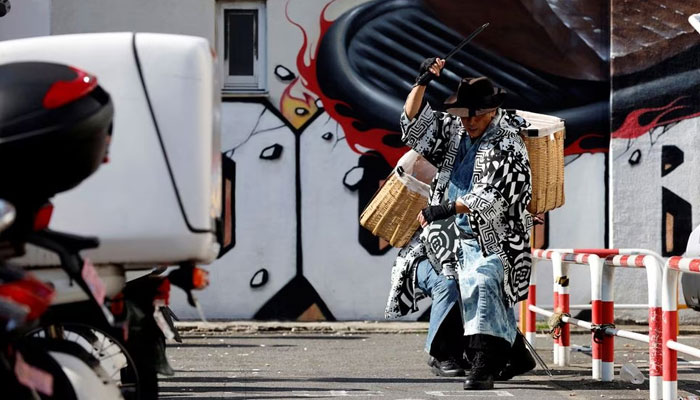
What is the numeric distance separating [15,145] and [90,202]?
786mm

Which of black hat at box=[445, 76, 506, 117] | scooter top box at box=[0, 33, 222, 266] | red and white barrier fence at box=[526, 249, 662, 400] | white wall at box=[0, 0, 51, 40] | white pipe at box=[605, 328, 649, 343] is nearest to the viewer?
scooter top box at box=[0, 33, 222, 266]

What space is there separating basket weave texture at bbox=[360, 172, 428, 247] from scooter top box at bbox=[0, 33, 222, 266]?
182 inches

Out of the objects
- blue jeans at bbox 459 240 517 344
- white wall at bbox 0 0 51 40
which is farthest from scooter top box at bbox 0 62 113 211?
white wall at bbox 0 0 51 40

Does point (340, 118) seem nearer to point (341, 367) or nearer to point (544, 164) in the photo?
point (341, 367)

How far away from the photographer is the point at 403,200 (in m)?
9.62

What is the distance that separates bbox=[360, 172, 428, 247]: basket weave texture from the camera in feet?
31.5

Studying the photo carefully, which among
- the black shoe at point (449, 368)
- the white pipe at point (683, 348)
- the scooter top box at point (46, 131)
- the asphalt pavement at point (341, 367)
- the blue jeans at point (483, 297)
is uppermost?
the scooter top box at point (46, 131)

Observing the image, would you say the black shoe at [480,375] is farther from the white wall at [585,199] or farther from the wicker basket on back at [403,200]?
the white wall at [585,199]

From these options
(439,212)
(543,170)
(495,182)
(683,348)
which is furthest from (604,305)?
(683,348)

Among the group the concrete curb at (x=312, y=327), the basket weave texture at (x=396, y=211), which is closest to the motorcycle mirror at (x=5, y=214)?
the basket weave texture at (x=396, y=211)

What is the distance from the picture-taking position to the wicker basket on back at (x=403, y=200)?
31.4 feet

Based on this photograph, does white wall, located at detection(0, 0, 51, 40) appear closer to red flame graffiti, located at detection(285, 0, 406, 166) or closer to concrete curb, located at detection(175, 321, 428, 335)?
red flame graffiti, located at detection(285, 0, 406, 166)

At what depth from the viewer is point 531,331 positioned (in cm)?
1079

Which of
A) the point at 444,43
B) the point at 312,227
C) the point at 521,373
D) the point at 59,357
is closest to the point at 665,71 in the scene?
the point at 444,43
